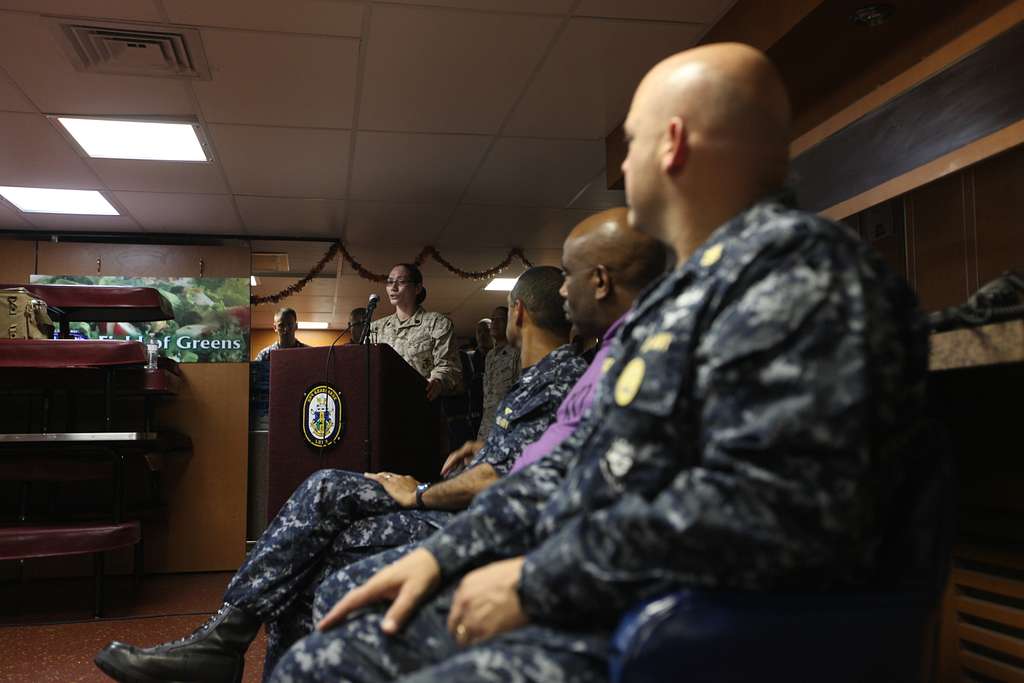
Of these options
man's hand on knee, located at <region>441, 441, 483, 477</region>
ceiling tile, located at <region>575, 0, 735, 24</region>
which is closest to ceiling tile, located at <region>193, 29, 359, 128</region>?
ceiling tile, located at <region>575, 0, 735, 24</region>

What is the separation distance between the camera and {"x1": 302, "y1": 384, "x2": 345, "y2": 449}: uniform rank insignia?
3.24 meters

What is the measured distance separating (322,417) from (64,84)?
1966 millimetres

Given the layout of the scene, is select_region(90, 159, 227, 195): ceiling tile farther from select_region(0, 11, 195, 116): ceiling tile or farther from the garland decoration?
the garland decoration

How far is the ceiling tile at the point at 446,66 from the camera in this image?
129 inches

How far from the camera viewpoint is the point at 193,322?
588 cm

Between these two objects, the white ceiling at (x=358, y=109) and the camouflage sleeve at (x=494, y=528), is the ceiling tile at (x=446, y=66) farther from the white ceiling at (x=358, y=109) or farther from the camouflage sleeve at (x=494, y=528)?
the camouflage sleeve at (x=494, y=528)

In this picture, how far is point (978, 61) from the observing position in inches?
102

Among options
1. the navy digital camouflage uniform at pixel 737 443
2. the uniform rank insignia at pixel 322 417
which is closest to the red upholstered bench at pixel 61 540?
the uniform rank insignia at pixel 322 417

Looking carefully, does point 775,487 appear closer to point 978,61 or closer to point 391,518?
point 391,518

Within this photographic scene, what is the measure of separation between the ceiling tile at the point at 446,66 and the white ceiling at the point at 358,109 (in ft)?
0.03

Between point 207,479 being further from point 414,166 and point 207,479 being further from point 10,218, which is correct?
point 414,166

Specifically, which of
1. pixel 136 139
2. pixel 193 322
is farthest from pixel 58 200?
pixel 136 139

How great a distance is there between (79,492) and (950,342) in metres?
5.22

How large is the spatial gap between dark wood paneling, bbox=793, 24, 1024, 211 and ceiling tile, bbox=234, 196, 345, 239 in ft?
10.8
